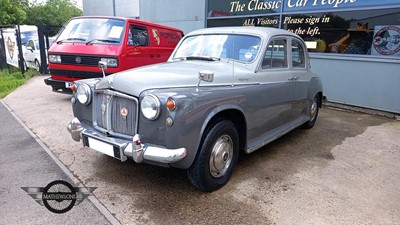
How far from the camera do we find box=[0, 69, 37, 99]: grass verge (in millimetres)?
9289

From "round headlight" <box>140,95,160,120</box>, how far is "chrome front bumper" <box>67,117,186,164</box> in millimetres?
228

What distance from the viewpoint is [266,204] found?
3.18 meters

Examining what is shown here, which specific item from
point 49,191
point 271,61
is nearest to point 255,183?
point 271,61

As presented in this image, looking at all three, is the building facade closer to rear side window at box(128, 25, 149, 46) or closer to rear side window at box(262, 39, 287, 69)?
rear side window at box(128, 25, 149, 46)

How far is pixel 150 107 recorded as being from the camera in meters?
2.84

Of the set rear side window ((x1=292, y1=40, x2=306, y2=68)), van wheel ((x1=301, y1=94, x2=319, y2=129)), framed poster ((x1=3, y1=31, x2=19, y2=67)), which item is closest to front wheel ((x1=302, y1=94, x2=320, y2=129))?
Result: van wheel ((x1=301, y1=94, x2=319, y2=129))

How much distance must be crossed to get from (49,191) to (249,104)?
2.37 m

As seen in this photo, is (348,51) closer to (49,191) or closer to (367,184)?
(367,184)

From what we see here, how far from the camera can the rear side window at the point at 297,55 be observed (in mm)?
4855

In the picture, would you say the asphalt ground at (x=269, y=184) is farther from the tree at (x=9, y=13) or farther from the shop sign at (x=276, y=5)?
the tree at (x=9, y=13)

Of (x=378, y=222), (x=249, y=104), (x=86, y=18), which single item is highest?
(x=86, y=18)

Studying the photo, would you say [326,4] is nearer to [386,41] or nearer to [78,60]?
[386,41]

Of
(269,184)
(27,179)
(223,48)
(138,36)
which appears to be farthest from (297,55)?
(27,179)

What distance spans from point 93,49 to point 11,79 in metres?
6.19
